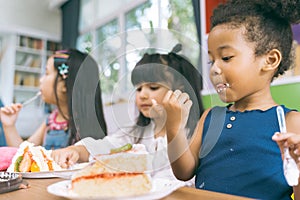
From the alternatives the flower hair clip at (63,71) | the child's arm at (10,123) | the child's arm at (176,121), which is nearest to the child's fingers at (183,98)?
the child's arm at (176,121)

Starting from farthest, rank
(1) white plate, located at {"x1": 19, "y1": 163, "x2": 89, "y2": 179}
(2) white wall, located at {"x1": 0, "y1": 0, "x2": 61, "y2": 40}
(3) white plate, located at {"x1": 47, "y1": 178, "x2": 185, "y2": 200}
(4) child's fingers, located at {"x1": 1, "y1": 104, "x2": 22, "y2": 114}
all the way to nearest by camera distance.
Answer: (2) white wall, located at {"x1": 0, "y1": 0, "x2": 61, "y2": 40}
(4) child's fingers, located at {"x1": 1, "y1": 104, "x2": 22, "y2": 114}
(1) white plate, located at {"x1": 19, "y1": 163, "x2": 89, "y2": 179}
(3) white plate, located at {"x1": 47, "y1": 178, "x2": 185, "y2": 200}

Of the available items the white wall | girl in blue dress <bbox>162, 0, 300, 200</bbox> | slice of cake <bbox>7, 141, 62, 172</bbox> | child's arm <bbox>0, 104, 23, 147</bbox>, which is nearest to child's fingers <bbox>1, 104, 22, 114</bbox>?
child's arm <bbox>0, 104, 23, 147</bbox>

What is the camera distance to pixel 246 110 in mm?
817

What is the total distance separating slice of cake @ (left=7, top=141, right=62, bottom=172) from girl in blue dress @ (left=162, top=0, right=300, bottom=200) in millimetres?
294

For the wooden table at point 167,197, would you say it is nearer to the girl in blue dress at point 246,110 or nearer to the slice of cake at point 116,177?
the slice of cake at point 116,177

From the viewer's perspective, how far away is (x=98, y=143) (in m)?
0.55

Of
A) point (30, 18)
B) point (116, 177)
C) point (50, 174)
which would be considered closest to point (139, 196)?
point (116, 177)

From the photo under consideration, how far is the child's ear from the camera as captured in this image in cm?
78

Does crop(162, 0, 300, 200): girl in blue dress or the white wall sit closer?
crop(162, 0, 300, 200): girl in blue dress

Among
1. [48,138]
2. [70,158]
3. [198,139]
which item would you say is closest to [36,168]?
[70,158]

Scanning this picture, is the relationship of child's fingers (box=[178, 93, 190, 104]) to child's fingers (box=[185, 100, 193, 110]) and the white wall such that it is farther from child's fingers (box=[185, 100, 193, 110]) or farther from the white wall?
the white wall

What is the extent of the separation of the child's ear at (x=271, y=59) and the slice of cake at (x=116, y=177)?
44cm

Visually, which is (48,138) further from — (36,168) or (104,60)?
(104,60)

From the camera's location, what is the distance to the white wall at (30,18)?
4043 millimetres
